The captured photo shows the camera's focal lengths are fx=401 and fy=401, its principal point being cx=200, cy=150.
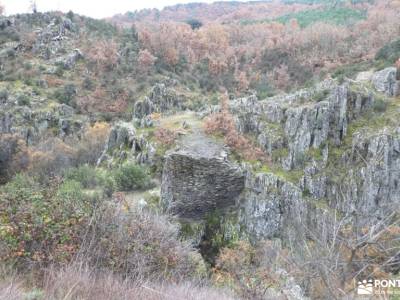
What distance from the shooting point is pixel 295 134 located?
54.4 ft

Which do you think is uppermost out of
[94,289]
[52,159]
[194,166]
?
[94,289]

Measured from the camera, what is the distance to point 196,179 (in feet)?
44.6

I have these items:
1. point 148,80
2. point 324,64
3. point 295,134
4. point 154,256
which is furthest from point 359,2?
point 154,256

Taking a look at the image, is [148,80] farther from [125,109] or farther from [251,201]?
[251,201]

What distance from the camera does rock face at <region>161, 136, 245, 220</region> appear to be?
1337cm

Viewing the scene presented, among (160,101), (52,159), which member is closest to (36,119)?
(160,101)

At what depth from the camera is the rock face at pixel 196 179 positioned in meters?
13.4

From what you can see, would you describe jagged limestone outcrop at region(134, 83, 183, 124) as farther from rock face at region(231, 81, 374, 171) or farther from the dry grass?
the dry grass

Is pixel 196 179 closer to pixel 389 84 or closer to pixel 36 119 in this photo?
pixel 389 84

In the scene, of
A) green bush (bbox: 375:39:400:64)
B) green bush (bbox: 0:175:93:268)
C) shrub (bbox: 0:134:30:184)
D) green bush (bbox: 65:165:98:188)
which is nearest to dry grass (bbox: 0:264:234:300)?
green bush (bbox: 0:175:93:268)

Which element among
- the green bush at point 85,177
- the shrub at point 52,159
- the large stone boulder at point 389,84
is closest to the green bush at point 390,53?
the large stone boulder at point 389,84

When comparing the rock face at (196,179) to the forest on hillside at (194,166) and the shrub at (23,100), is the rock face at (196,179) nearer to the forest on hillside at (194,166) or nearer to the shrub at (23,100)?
the forest on hillside at (194,166)

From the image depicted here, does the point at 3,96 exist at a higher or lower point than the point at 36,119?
higher

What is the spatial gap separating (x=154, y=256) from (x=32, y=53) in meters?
45.0
